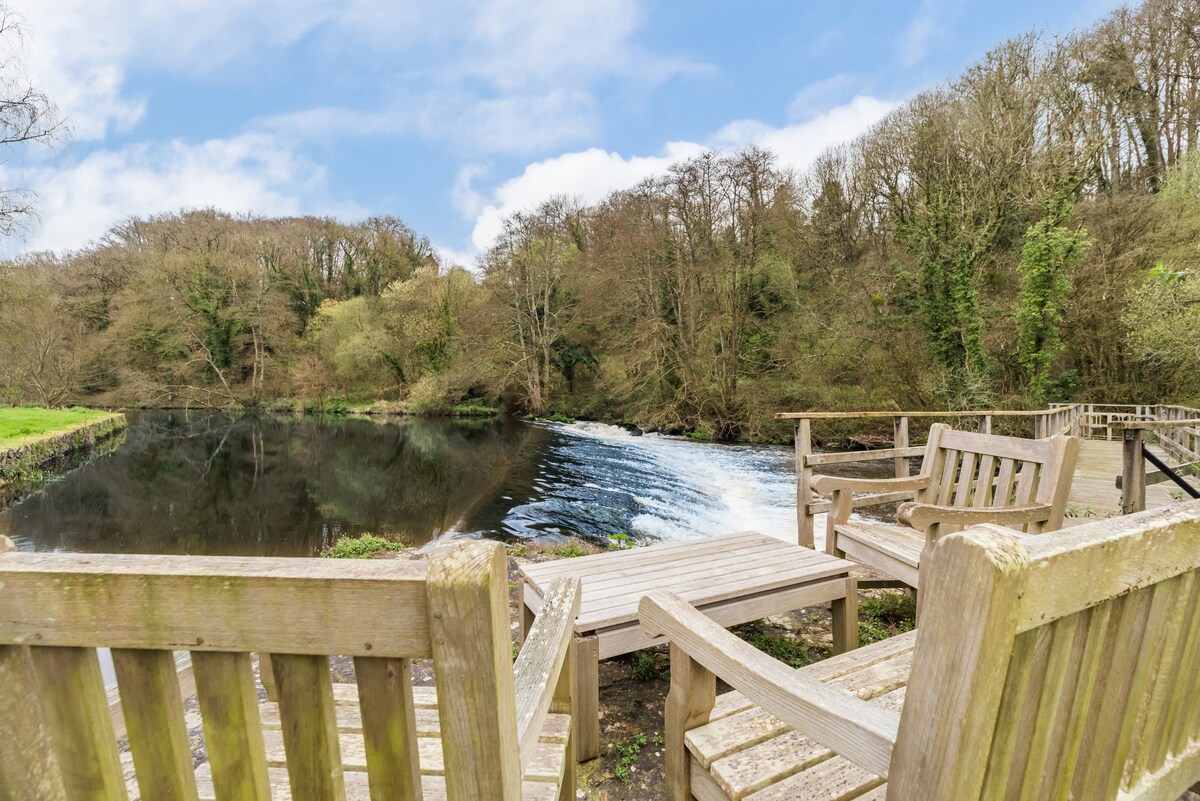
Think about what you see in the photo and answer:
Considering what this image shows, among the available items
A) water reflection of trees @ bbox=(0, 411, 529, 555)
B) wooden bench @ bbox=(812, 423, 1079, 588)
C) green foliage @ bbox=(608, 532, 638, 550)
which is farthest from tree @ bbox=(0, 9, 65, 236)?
wooden bench @ bbox=(812, 423, 1079, 588)

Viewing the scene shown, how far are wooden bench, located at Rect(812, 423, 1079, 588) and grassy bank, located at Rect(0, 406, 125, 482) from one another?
51.8 ft

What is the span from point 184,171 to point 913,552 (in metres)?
34.0

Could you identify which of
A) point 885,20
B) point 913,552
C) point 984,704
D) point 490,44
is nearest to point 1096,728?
point 984,704

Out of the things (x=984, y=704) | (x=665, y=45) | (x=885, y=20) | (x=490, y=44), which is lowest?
(x=984, y=704)

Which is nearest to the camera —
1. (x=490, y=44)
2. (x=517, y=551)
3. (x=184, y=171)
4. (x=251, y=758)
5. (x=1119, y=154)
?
(x=251, y=758)

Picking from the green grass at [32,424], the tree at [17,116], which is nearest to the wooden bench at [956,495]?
the green grass at [32,424]

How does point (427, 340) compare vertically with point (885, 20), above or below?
below

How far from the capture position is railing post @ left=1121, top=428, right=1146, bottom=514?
186 inches

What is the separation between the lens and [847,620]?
2.63 metres

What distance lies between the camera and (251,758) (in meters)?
0.68

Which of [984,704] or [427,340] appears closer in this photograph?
[984,704]

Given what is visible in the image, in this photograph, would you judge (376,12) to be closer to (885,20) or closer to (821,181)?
(885,20)

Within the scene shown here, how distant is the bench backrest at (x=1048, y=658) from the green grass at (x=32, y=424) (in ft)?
56.8

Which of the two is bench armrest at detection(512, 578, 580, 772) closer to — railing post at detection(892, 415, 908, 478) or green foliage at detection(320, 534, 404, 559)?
railing post at detection(892, 415, 908, 478)
